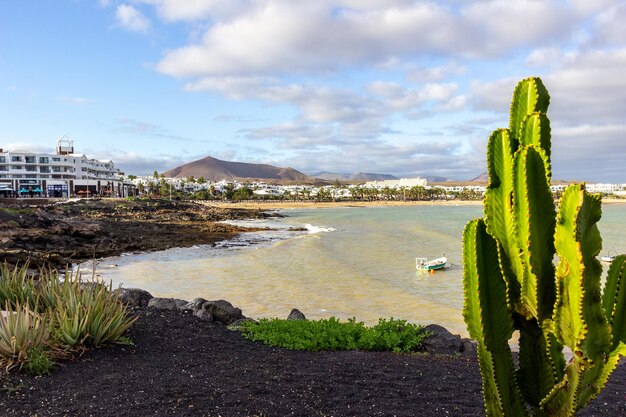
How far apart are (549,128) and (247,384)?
4442 mm

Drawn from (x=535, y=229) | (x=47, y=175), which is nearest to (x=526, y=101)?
(x=535, y=229)

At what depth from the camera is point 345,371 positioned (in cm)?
673

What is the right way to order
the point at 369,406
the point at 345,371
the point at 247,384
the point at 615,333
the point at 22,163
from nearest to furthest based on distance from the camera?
1. the point at 615,333
2. the point at 369,406
3. the point at 247,384
4. the point at 345,371
5. the point at 22,163

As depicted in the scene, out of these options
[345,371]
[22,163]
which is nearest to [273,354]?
[345,371]

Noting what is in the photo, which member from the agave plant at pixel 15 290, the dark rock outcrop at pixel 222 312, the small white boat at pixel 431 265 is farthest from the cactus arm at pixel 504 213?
the small white boat at pixel 431 265

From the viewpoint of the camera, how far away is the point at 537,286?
340cm

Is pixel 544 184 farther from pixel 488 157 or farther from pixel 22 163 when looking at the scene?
pixel 22 163

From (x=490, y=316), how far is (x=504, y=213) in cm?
78

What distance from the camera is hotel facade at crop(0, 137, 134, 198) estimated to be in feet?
339

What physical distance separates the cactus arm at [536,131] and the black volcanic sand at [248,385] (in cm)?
315

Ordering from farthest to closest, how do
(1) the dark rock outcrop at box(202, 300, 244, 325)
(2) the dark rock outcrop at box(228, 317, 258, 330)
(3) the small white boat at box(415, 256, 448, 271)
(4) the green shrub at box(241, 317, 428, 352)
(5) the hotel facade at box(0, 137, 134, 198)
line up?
(5) the hotel facade at box(0, 137, 134, 198) → (3) the small white boat at box(415, 256, 448, 271) → (1) the dark rock outcrop at box(202, 300, 244, 325) → (2) the dark rock outcrop at box(228, 317, 258, 330) → (4) the green shrub at box(241, 317, 428, 352)

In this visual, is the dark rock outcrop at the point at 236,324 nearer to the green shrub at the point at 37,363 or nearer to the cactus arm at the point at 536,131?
the green shrub at the point at 37,363

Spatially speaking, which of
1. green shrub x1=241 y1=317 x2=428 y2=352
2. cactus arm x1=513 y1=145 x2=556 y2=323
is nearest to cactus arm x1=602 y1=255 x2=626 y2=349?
cactus arm x1=513 y1=145 x2=556 y2=323

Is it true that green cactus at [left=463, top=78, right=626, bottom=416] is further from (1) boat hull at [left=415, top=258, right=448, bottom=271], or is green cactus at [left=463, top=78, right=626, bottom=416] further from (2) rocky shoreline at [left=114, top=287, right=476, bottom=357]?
(1) boat hull at [left=415, top=258, right=448, bottom=271]
